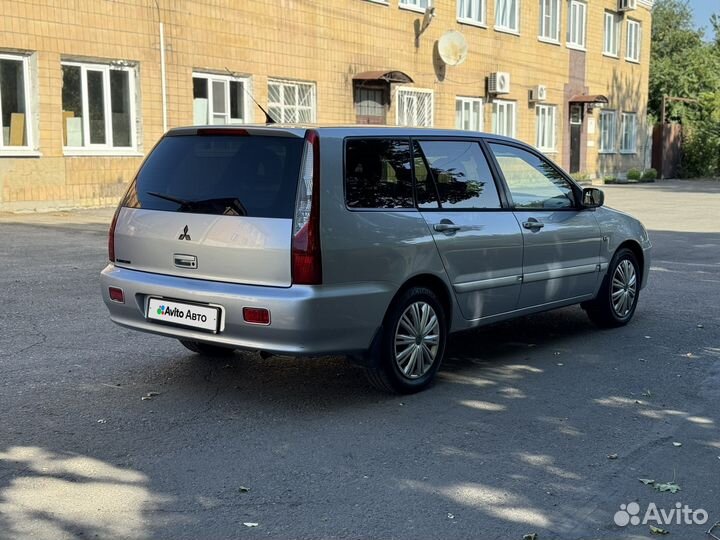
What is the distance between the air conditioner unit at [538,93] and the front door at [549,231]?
74.4ft

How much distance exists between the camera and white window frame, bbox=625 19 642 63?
35688mm

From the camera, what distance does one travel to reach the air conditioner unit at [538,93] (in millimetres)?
29000

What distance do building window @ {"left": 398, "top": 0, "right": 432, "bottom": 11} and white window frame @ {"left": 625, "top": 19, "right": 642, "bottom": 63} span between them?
14381 mm

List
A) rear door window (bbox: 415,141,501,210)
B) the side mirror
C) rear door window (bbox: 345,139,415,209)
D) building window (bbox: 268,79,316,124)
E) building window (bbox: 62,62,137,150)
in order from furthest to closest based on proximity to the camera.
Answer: building window (bbox: 268,79,316,124) < building window (bbox: 62,62,137,150) < the side mirror < rear door window (bbox: 415,141,501,210) < rear door window (bbox: 345,139,415,209)

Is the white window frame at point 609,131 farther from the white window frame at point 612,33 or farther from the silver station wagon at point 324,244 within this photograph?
the silver station wagon at point 324,244

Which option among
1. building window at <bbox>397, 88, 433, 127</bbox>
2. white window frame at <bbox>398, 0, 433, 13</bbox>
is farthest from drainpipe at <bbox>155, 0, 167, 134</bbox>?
white window frame at <bbox>398, 0, 433, 13</bbox>

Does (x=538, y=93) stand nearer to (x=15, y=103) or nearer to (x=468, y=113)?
(x=468, y=113)

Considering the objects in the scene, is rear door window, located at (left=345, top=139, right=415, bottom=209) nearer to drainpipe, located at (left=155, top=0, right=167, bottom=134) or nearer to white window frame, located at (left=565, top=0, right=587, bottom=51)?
drainpipe, located at (left=155, top=0, right=167, bottom=134)

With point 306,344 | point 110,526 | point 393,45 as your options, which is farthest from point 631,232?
point 393,45

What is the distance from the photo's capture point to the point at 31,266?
34.1 feet

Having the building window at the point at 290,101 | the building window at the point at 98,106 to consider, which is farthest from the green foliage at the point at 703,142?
the building window at the point at 98,106

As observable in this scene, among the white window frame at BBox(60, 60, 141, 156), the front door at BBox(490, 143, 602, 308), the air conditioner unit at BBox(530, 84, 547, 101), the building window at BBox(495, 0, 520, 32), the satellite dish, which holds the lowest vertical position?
the front door at BBox(490, 143, 602, 308)

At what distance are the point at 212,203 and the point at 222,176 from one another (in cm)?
18

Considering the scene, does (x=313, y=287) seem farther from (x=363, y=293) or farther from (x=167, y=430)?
(x=167, y=430)
